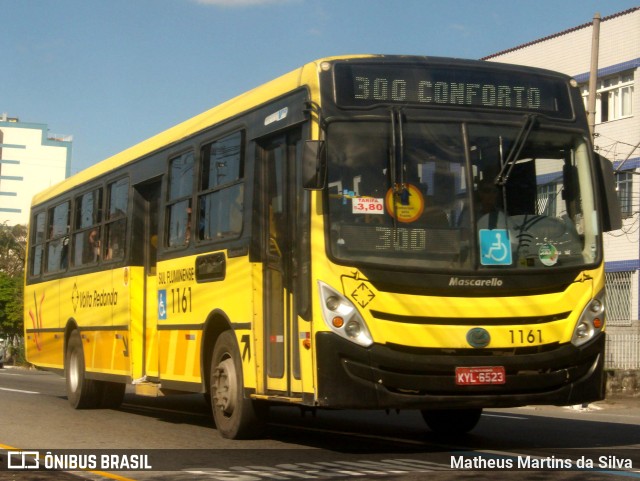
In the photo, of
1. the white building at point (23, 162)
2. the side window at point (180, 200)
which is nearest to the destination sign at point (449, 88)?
the side window at point (180, 200)

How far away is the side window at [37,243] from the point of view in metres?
19.8

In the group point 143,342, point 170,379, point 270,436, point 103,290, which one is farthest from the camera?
point 103,290

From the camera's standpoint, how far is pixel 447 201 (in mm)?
9914

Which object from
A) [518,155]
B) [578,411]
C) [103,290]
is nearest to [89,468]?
[518,155]

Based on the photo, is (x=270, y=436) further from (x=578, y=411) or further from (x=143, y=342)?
(x=578, y=411)

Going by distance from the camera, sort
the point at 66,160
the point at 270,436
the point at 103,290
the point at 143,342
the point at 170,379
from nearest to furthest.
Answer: the point at 270,436
the point at 170,379
the point at 143,342
the point at 103,290
the point at 66,160

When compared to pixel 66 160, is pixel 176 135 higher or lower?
lower

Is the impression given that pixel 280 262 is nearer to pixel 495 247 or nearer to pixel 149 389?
pixel 495 247

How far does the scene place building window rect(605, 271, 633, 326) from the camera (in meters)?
34.3

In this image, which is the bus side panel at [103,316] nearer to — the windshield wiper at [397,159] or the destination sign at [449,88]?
the destination sign at [449,88]

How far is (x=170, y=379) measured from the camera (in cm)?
1338

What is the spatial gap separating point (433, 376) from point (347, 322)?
33.3 inches

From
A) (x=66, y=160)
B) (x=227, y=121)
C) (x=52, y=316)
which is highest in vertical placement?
(x=66, y=160)

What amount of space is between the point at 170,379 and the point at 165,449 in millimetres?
2335
